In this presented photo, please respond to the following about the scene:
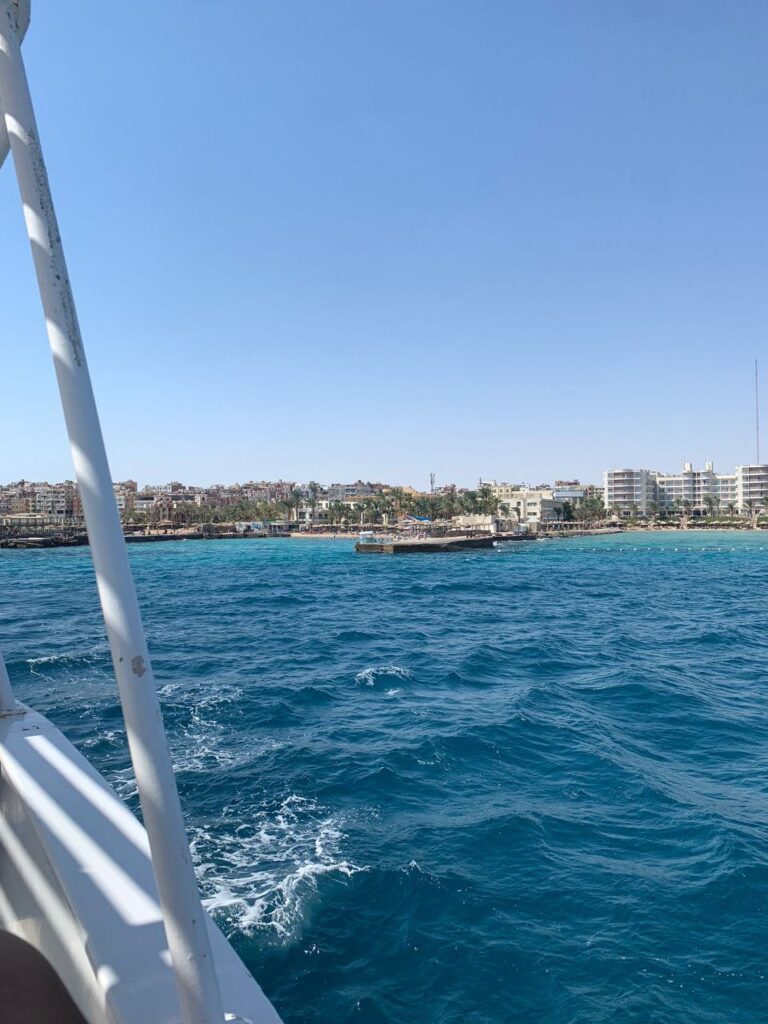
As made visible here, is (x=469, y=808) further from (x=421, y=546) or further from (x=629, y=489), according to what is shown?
(x=629, y=489)

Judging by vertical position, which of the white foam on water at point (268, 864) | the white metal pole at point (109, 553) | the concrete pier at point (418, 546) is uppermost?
the white metal pole at point (109, 553)

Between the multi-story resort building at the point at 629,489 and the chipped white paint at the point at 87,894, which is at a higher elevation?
the multi-story resort building at the point at 629,489

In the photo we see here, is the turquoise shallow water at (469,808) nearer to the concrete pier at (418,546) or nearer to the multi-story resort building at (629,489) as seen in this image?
the concrete pier at (418,546)

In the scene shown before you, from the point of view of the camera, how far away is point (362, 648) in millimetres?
21078

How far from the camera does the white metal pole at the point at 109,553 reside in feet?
6.39

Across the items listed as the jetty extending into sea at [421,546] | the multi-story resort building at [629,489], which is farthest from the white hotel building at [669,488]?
the jetty extending into sea at [421,546]

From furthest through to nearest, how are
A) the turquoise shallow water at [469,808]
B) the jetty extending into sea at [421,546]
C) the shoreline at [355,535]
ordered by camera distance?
1. the shoreline at [355,535]
2. the jetty extending into sea at [421,546]
3. the turquoise shallow water at [469,808]

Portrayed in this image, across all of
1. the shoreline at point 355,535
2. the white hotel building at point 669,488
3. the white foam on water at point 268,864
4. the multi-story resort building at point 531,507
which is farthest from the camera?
the white hotel building at point 669,488

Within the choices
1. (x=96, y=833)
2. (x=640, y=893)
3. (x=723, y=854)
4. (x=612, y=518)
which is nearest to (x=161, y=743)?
(x=96, y=833)

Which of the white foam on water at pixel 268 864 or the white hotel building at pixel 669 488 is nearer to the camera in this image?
the white foam on water at pixel 268 864

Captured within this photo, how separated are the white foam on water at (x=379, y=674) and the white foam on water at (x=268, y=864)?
25.4 ft

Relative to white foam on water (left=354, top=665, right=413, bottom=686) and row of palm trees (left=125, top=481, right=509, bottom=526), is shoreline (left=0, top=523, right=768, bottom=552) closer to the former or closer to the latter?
row of palm trees (left=125, top=481, right=509, bottom=526)

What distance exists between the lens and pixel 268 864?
22.9 ft

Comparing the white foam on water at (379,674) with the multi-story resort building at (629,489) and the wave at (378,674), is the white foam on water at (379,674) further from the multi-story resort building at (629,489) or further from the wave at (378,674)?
→ the multi-story resort building at (629,489)
